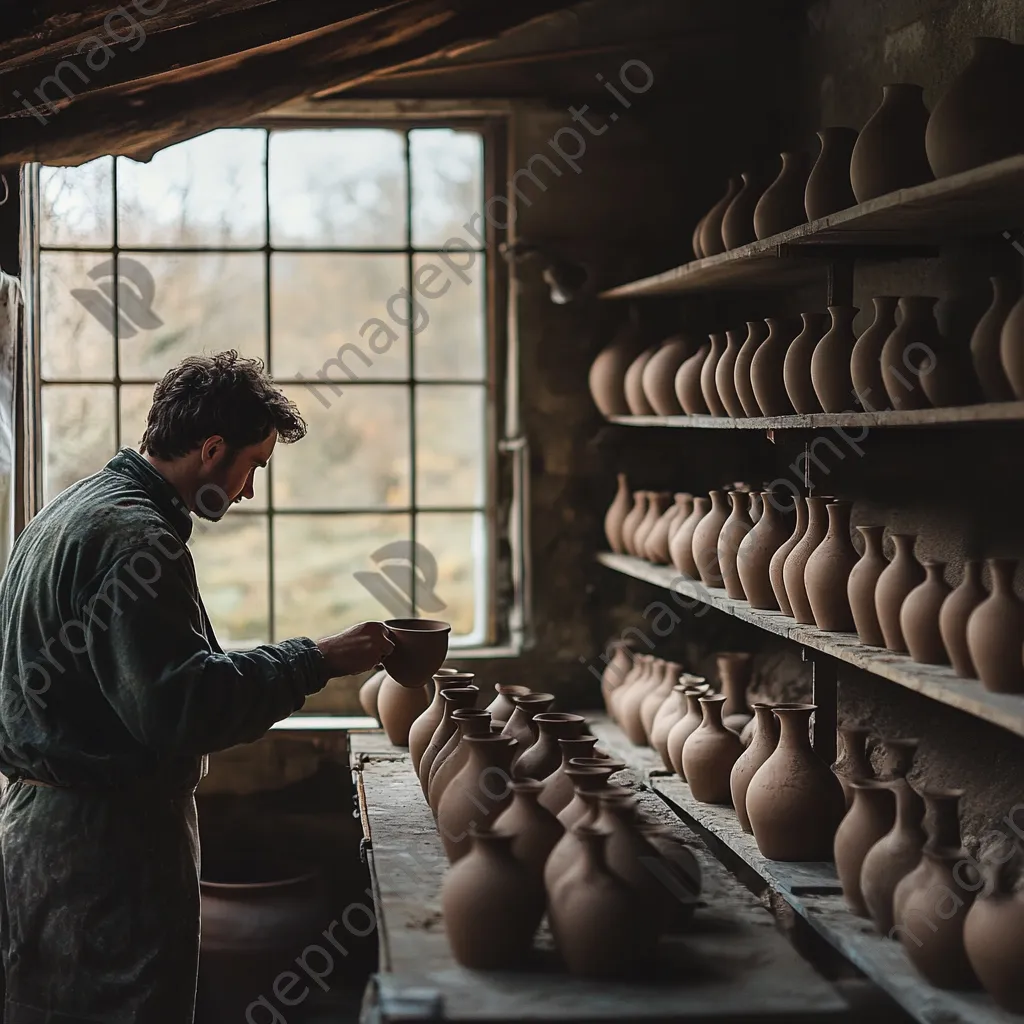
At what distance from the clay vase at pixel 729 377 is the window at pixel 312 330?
1.29 m

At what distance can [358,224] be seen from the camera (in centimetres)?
479

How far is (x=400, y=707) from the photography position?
3.96 meters

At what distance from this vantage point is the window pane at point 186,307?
4520 millimetres

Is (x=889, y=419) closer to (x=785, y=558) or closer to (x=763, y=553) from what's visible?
(x=785, y=558)

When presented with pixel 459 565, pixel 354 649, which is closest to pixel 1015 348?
pixel 354 649

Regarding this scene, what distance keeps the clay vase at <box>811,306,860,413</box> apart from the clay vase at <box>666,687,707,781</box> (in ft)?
3.38

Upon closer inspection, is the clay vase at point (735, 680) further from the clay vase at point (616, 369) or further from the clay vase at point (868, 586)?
the clay vase at point (868, 586)

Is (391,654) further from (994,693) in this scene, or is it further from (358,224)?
(358,224)

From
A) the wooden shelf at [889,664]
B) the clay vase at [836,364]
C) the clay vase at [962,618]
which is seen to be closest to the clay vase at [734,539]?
the wooden shelf at [889,664]

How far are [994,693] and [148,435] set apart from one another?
1.79m

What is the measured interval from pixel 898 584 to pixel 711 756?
954mm

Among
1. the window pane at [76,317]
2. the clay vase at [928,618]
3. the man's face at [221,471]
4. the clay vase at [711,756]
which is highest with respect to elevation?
the window pane at [76,317]

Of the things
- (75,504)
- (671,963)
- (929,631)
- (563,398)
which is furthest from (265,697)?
(563,398)

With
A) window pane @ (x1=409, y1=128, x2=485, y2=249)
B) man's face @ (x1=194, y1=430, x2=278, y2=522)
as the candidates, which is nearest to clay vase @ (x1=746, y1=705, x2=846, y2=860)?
man's face @ (x1=194, y1=430, x2=278, y2=522)
